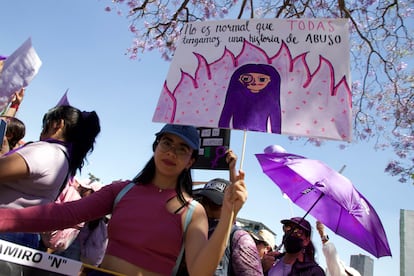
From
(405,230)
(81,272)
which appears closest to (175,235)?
(81,272)

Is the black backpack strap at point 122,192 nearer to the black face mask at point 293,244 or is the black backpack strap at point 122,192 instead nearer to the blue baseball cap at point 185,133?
the blue baseball cap at point 185,133

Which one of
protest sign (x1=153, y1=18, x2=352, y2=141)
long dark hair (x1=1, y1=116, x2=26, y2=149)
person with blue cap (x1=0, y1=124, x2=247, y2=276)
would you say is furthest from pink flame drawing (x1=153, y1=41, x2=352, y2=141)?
long dark hair (x1=1, y1=116, x2=26, y2=149)

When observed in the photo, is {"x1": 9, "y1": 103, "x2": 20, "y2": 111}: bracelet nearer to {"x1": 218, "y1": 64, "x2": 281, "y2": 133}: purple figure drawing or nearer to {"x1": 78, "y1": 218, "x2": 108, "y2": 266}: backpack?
{"x1": 218, "y1": 64, "x2": 281, "y2": 133}: purple figure drawing

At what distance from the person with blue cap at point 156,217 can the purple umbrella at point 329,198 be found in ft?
7.01

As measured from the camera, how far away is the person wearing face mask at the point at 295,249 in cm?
350

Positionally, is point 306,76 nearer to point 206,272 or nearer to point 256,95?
point 256,95

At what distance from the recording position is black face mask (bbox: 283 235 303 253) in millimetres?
3564

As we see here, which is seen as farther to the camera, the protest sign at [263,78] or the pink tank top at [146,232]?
the protest sign at [263,78]

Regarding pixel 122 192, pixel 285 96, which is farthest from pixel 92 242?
pixel 285 96

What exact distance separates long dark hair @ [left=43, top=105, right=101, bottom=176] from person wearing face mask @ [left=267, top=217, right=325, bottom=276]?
214 centimetres

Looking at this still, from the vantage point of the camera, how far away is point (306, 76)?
86.2 inches

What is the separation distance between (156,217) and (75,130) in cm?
89

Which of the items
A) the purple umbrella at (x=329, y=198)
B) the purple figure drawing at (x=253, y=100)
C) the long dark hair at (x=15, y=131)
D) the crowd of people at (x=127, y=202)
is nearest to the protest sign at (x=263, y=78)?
the purple figure drawing at (x=253, y=100)

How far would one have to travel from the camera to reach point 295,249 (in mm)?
3562
